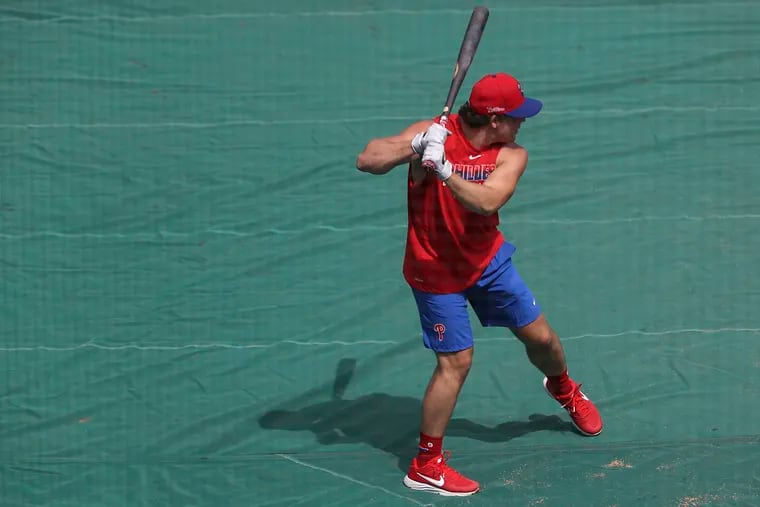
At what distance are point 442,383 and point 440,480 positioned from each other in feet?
1.17

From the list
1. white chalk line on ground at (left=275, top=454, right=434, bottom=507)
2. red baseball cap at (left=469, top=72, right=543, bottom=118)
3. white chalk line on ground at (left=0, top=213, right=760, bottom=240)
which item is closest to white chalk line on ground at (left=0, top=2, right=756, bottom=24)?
white chalk line on ground at (left=0, top=213, right=760, bottom=240)

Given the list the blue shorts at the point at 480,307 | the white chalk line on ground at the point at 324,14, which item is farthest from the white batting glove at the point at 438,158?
the white chalk line on ground at the point at 324,14

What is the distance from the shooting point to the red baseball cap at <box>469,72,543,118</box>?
4.07 meters

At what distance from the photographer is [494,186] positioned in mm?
4027

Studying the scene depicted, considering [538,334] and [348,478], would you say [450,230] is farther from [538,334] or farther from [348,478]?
[348,478]

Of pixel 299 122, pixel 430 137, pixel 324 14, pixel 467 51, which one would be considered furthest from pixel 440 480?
pixel 324 14

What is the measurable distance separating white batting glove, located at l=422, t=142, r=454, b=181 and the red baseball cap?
0.99 ft

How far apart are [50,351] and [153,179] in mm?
1108

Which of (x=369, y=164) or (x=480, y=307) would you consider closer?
(x=369, y=164)

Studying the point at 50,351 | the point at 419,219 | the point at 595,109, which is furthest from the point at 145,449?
the point at 595,109

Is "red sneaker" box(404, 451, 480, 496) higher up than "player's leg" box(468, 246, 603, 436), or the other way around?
"player's leg" box(468, 246, 603, 436)

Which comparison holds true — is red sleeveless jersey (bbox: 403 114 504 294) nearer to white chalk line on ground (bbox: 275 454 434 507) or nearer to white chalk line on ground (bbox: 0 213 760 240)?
white chalk line on ground (bbox: 275 454 434 507)

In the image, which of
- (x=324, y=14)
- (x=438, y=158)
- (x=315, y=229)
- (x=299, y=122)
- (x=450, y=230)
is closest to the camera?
(x=438, y=158)

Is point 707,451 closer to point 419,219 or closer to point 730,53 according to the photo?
point 419,219
